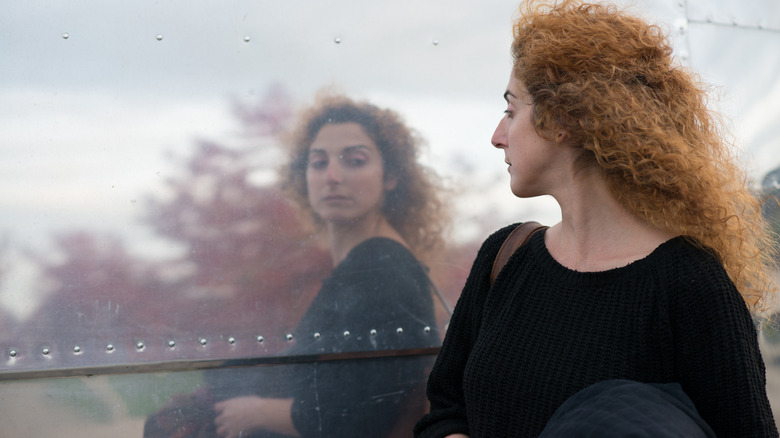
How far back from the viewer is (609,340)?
1.25 m

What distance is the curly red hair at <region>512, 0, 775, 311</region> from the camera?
1.27 m

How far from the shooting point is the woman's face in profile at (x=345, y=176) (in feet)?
5.01

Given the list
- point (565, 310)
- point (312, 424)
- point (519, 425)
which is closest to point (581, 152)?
point (565, 310)

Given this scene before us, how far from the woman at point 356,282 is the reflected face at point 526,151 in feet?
0.92

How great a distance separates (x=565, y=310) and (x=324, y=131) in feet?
2.18

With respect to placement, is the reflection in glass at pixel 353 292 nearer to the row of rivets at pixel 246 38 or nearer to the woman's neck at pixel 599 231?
the row of rivets at pixel 246 38

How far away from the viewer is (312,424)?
1527 millimetres

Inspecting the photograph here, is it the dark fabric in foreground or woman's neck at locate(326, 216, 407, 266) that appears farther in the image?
woman's neck at locate(326, 216, 407, 266)

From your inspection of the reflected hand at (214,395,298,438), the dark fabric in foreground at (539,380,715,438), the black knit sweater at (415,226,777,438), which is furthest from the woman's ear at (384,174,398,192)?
the dark fabric in foreground at (539,380,715,438)

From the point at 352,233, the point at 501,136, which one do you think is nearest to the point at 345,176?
the point at 352,233

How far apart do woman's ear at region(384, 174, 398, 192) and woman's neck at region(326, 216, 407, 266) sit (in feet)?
0.24

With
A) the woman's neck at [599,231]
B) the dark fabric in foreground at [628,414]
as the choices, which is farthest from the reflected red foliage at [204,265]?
the dark fabric in foreground at [628,414]

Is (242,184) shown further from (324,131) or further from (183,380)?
(183,380)

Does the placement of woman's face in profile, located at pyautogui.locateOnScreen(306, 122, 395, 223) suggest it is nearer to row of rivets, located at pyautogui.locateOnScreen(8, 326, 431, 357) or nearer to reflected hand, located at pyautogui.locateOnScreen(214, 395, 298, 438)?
row of rivets, located at pyautogui.locateOnScreen(8, 326, 431, 357)
